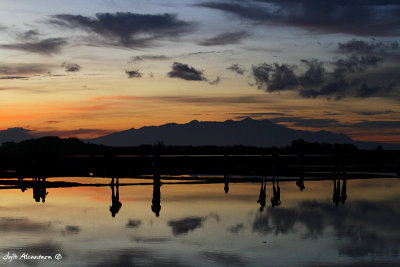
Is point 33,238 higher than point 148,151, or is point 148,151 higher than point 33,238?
point 33,238

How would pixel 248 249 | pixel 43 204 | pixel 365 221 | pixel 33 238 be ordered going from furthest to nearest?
pixel 43 204
pixel 365 221
pixel 33 238
pixel 248 249

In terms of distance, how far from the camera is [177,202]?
36875 millimetres

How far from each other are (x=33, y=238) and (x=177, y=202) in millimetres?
14150

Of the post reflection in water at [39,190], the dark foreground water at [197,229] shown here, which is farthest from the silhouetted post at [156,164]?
the post reflection in water at [39,190]

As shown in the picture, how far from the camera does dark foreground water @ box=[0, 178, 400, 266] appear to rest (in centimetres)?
2067

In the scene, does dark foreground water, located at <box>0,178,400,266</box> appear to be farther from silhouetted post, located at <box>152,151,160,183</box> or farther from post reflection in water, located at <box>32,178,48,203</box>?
silhouetted post, located at <box>152,151,160,183</box>

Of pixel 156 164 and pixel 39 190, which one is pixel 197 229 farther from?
pixel 39 190

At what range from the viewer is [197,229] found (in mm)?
26516

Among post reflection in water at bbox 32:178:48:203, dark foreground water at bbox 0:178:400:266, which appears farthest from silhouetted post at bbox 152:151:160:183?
post reflection in water at bbox 32:178:48:203

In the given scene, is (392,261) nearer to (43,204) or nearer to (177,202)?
(177,202)

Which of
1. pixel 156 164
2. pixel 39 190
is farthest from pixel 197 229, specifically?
pixel 39 190

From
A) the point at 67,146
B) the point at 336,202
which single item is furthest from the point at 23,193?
the point at 67,146

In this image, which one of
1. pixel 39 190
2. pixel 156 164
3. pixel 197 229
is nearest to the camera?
pixel 197 229

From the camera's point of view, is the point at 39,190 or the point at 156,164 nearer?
the point at 156,164
